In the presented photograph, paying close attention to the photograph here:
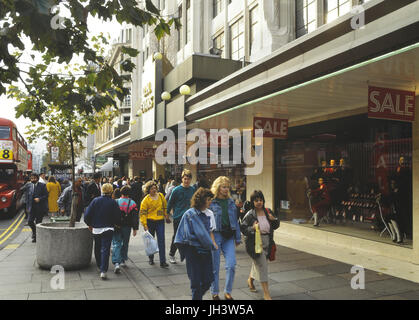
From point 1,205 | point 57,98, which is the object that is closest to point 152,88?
point 1,205

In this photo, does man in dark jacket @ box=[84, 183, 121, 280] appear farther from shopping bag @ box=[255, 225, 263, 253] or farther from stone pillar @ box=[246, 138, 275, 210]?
stone pillar @ box=[246, 138, 275, 210]

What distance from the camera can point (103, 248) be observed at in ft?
22.6

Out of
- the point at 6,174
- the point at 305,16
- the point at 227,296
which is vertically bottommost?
the point at 227,296

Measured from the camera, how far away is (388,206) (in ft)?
29.9

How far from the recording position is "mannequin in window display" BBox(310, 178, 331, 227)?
1123 centimetres

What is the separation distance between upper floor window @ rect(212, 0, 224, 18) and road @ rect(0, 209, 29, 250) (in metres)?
13.9

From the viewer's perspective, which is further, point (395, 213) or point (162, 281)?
point (395, 213)

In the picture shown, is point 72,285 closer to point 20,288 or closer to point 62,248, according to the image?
point 20,288

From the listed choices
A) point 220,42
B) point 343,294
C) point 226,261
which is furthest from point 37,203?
point 220,42

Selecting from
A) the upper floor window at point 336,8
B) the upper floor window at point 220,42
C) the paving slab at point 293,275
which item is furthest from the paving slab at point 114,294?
the upper floor window at point 220,42

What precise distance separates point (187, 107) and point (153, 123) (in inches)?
192

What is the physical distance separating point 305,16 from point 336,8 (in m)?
1.79

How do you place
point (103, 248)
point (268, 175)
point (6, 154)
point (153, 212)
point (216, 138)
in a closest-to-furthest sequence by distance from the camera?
point (103, 248) < point (153, 212) < point (268, 175) < point (216, 138) < point (6, 154)

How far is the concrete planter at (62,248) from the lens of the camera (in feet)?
23.9
